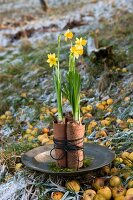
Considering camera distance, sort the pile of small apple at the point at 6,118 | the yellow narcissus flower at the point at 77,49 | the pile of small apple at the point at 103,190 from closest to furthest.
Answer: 1. the pile of small apple at the point at 103,190
2. the yellow narcissus flower at the point at 77,49
3. the pile of small apple at the point at 6,118

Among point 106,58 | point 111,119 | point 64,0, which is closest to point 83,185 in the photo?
point 111,119

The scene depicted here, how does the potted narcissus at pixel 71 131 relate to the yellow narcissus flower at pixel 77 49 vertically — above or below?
below

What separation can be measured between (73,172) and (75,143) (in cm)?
24

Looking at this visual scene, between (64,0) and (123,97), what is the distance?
35.8ft

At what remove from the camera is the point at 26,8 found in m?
15.5

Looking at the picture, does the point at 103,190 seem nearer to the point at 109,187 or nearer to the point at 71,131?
the point at 109,187

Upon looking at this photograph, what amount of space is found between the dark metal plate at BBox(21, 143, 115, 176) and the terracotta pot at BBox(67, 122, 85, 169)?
8 centimetres

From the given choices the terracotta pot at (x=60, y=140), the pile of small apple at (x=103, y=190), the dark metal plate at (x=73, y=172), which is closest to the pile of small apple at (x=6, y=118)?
the dark metal plate at (x=73, y=172)

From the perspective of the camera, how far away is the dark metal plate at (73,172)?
315 centimetres

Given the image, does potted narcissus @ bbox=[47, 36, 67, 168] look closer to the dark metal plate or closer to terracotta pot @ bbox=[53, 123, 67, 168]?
terracotta pot @ bbox=[53, 123, 67, 168]

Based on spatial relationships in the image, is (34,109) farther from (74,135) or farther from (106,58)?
(74,135)

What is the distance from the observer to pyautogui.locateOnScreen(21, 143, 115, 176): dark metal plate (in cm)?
315

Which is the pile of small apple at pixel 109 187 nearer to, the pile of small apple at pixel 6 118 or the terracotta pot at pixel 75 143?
the terracotta pot at pixel 75 143

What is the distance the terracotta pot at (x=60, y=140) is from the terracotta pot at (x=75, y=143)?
0.03 m
